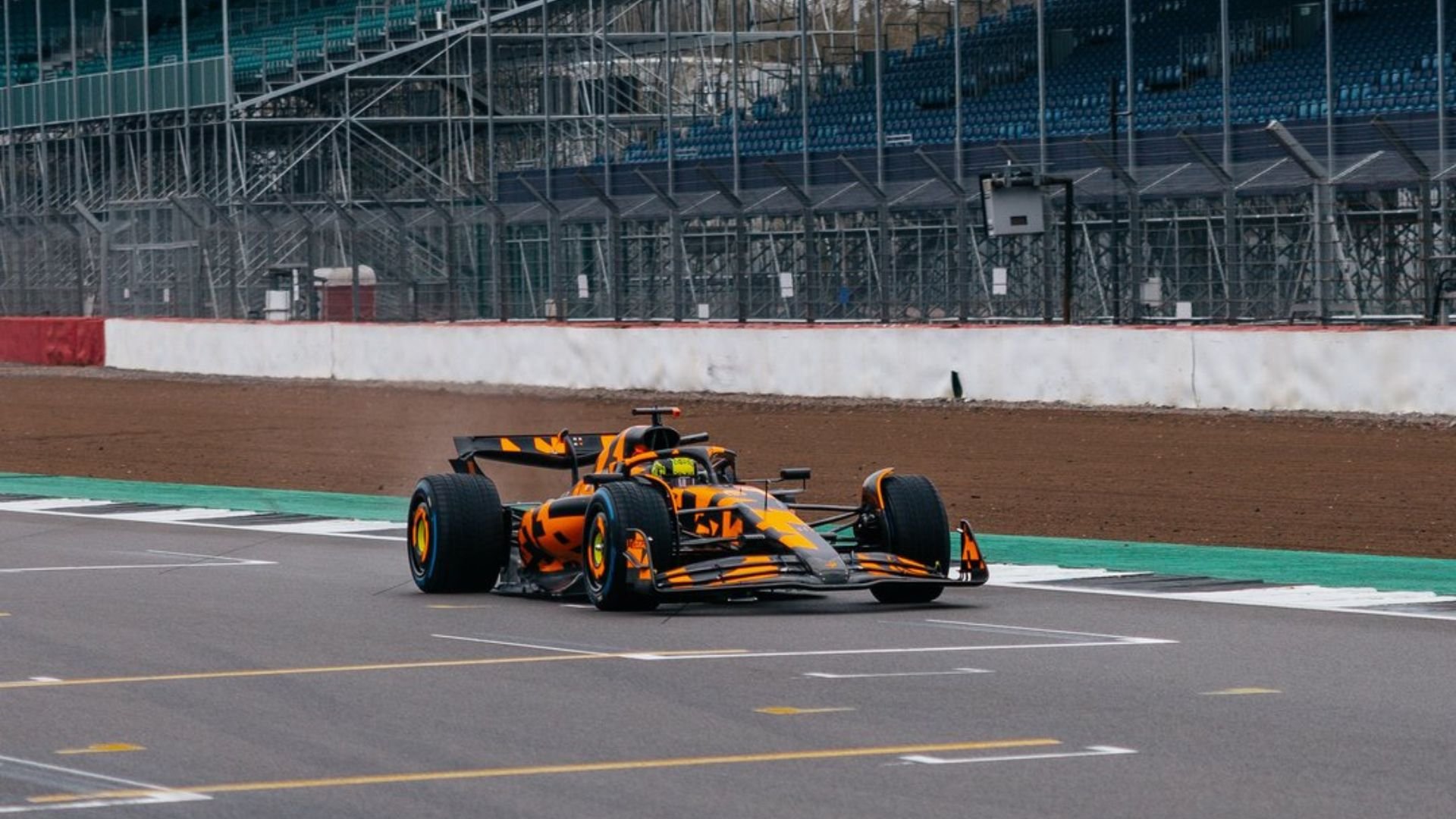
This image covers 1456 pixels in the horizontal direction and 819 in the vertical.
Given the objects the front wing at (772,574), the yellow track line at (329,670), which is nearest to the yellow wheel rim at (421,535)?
the front wing at (772,574)

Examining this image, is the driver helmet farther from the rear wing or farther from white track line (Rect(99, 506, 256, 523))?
white track line (Rect(99, 506, 256, 523))

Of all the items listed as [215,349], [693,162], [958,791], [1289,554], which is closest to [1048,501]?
[1289,554]

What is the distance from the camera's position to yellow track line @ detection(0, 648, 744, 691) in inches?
388

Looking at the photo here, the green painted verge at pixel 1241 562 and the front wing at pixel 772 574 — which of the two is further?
the green painted verge at pixel 1241 562

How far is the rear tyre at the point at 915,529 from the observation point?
41.3ft

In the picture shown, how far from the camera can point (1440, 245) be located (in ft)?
86.5

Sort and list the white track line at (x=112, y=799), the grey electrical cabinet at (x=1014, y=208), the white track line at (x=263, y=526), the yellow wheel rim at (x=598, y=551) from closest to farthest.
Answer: the white track line at (x=112, y=799) < the yellow wheel rim at (x=598, y=551) < the white track line at (x=263, y=526) < the grey electrical cabinet at (x=1014, y=208)

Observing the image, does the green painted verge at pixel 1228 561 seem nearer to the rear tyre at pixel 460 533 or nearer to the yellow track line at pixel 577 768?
the rear tyre at pixel 460 533

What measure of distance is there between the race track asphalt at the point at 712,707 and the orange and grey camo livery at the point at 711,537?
23cm

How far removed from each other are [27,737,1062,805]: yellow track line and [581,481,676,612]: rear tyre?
154 inches

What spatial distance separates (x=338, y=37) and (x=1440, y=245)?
3485 cm

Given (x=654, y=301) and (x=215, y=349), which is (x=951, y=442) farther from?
(x=215, y=349)

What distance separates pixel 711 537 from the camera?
12484 millimetres

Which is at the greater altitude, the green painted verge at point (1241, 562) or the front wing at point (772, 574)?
the front wing at point (772, 574)
